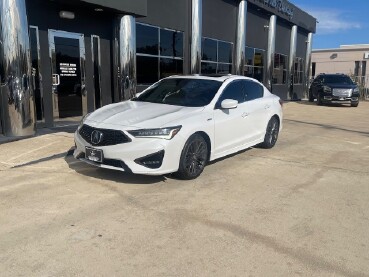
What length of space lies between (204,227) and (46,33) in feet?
25.4

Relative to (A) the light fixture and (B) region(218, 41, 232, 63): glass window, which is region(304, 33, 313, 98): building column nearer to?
(B) region(218, 41, 232, 63): glass window

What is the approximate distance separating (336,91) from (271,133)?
14772mm

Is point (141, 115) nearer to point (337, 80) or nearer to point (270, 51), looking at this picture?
point (270, 51)

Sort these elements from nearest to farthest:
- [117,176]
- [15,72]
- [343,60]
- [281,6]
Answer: [117,176], [15,72], [281,6], [343,60]

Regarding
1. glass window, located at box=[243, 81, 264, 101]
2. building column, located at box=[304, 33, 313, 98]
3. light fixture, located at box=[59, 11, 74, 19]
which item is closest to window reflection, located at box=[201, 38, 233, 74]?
light fixture, located at box=[59, 11, 74, 19]

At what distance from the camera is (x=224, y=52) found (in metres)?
18.3

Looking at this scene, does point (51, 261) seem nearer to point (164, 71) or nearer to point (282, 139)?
point (282, 139)

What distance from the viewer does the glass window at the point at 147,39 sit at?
41.6 ft

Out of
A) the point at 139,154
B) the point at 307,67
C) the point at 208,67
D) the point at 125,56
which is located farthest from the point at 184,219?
the point at 307,67

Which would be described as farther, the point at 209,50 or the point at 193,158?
the point at 209,50

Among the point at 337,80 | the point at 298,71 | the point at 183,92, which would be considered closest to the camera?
the point at 183,92

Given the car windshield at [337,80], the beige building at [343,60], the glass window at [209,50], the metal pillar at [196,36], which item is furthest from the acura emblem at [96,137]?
the beige building at [343,60]

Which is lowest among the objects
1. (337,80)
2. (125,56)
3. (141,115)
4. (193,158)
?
(193,158)

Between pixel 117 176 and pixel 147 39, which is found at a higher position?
pixel 147 39
